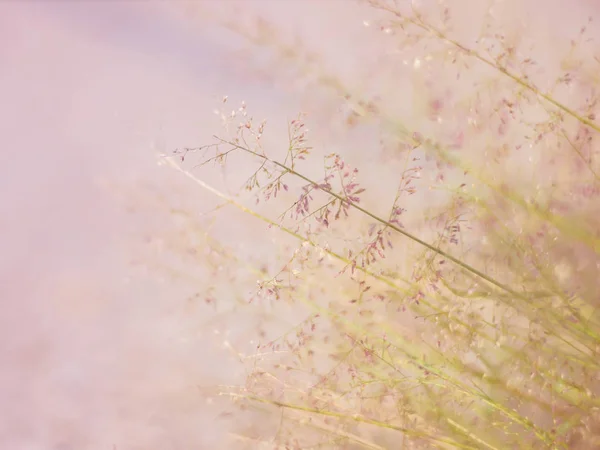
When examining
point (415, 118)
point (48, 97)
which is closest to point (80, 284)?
point (48, 97)

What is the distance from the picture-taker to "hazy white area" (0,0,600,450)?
791mm

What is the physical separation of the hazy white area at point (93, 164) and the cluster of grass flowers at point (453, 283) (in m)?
0.26

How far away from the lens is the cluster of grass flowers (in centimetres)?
47

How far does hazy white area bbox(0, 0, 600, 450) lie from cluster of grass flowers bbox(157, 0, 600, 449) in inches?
10.2

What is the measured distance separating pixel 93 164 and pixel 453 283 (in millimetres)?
548

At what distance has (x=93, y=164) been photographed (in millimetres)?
853

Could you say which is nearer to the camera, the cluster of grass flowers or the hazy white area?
the cluster of grass flowers

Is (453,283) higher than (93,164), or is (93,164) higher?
(93,164)

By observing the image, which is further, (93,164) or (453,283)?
(93,164)

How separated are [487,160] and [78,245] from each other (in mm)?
594

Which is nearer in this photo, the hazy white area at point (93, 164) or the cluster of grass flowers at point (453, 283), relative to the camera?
the cluster of grass flowers at point (453, 283)

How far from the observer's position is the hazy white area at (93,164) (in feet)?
2.60

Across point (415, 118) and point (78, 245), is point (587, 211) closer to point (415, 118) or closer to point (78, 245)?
point (415, 118)

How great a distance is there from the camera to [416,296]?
0.44 metres
